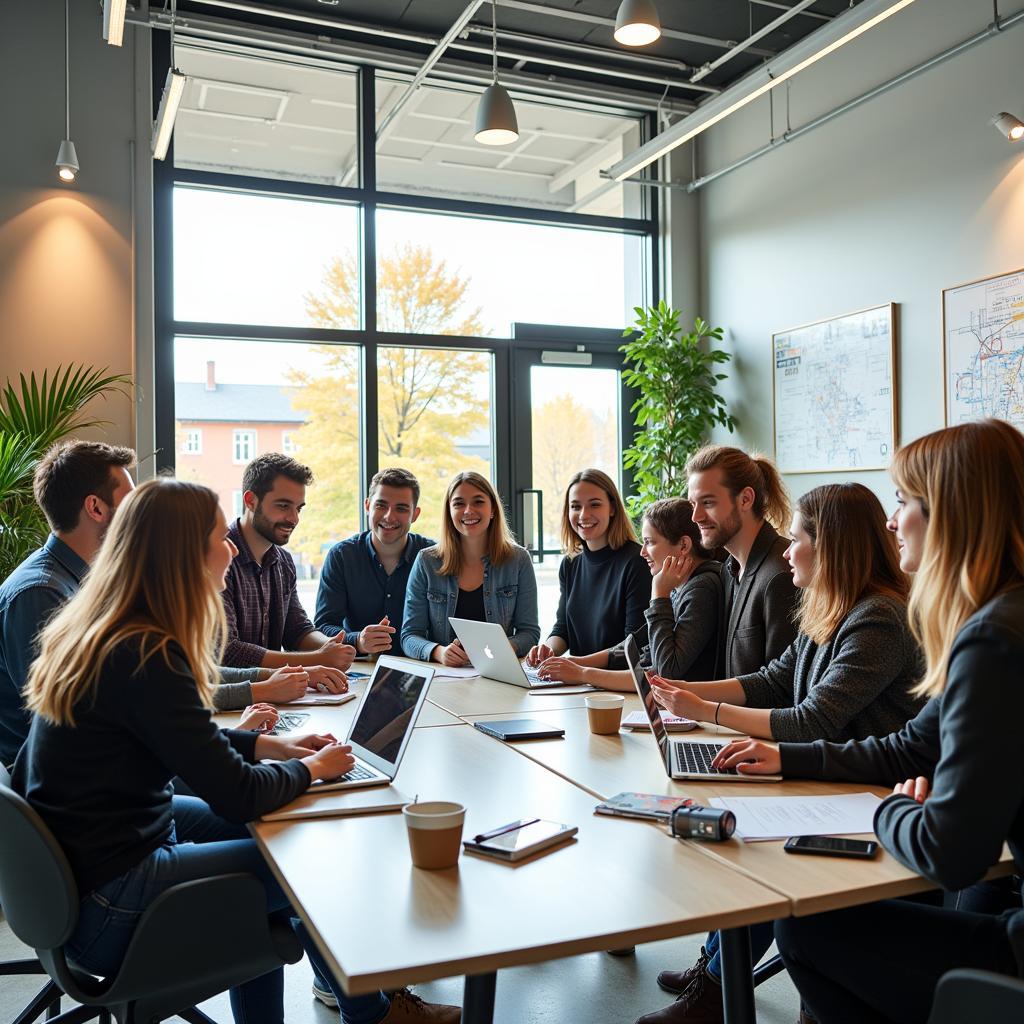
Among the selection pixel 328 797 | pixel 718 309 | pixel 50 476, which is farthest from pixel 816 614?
pixel 718 309

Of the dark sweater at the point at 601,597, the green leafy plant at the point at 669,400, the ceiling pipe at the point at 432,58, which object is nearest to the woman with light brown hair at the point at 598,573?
the dark sweater at the point at 601,597

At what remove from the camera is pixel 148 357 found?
5270mm

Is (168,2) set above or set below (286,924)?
above

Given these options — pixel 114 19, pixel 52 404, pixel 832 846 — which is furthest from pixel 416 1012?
pixel 114 19

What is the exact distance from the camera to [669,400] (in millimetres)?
6004

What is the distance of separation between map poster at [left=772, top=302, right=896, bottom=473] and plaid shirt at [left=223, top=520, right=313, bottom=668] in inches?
121

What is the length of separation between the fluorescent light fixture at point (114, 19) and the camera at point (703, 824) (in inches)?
145

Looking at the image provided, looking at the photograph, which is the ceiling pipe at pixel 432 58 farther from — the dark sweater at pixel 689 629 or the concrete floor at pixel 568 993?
the concrete floor at pixel 568 993

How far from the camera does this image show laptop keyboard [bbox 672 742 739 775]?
6.22 ft

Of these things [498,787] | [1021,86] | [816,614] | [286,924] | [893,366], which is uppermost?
[1021,86]

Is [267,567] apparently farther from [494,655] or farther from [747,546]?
[747,546]

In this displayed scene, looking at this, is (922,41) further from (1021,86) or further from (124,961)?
(124,961)

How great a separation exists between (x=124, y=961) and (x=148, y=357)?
4.17 meters

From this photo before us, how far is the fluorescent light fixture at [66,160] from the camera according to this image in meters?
4.73
